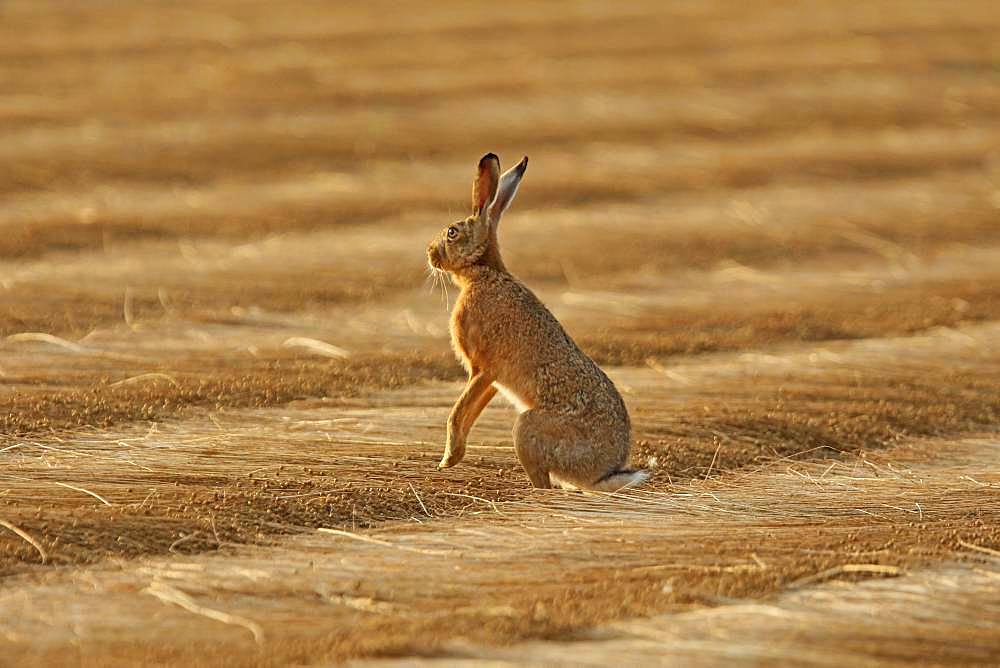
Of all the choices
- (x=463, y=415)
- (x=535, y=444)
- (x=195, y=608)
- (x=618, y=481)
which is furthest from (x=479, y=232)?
(x=195, y=608)

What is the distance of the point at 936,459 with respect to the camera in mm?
7957

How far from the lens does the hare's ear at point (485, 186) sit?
7484 mm

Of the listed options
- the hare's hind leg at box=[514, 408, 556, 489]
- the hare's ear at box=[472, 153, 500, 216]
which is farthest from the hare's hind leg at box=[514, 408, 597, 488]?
the hare's ear at box=[472, 153, 500, 216]

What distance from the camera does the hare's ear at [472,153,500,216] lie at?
7484 mm

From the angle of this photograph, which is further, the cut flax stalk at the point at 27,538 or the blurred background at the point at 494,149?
the blurred background at the point at 494,149

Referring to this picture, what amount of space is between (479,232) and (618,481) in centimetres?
131

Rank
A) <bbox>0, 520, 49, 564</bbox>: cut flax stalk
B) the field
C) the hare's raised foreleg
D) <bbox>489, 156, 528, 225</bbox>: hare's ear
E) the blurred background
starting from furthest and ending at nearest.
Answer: the blurred background
<bbox>489, 156, 528, 225</bbox>: hare's ear
the hare's raised foreleg
<bbox>0, 520, 49, 564</bbox>: cut flax stalk
the field

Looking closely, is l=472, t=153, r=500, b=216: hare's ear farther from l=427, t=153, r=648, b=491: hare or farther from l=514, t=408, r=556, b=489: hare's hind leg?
l=514, t=408, r=556, b=489: hare's hind leg

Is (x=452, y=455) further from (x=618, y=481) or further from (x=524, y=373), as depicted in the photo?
(x=618, y=481)

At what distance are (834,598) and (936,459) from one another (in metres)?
2.53

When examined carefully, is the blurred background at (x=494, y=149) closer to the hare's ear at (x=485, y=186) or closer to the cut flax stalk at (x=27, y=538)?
the hare's ear at (x=485, y=186)

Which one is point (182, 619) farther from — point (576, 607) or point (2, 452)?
point (2, 452)

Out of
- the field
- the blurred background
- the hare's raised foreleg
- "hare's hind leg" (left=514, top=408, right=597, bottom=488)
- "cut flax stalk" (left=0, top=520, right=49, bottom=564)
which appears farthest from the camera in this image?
the blurred background

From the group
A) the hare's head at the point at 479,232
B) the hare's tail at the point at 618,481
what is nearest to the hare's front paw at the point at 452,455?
the hare's tail at the point at 618,481
